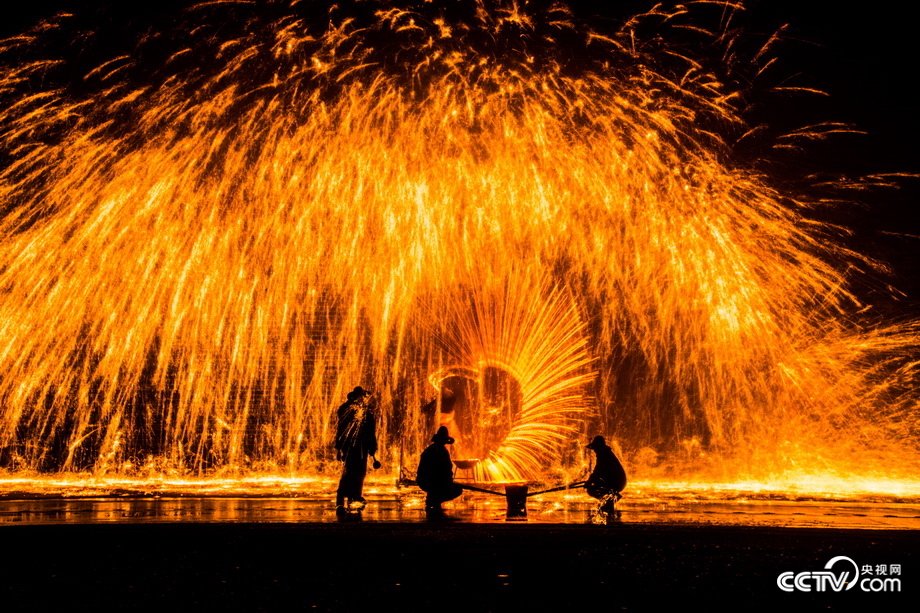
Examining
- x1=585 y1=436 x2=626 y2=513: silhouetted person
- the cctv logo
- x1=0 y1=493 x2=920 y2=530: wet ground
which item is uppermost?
x1=585 y1=436 x2=626 y2=513: silhouetted person

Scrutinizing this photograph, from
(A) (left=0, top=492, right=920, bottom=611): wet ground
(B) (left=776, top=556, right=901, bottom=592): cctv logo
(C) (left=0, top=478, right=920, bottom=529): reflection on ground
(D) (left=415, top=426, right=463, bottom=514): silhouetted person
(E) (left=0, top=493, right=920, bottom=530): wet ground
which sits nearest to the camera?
(A) (left=0, top=492, right=920, bottom=611): wet ground

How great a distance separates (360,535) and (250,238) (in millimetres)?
9390

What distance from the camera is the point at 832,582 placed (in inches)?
265

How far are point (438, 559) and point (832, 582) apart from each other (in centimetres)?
303

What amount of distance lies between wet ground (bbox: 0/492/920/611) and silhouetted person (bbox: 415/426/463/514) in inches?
11.3

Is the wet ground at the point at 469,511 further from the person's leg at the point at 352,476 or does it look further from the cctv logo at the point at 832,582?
the cctv logo at the point at 832,582

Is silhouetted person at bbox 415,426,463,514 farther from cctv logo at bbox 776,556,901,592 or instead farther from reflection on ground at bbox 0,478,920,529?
cctv logo at bbox 776,556,901,592

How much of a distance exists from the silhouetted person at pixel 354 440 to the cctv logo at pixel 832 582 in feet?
17.6

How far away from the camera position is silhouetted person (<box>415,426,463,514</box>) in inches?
424

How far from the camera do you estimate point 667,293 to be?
66.8 ft

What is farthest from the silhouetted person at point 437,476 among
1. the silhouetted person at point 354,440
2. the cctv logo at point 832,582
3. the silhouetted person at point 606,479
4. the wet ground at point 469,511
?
the cctv logo at point 832,582

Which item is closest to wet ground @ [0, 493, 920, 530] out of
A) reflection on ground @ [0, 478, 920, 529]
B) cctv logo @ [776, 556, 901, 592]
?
reflection on ground @ [0, 478, 920, 529]

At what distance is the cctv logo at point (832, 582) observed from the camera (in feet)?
21.4

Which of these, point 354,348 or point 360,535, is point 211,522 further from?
point 354,348
